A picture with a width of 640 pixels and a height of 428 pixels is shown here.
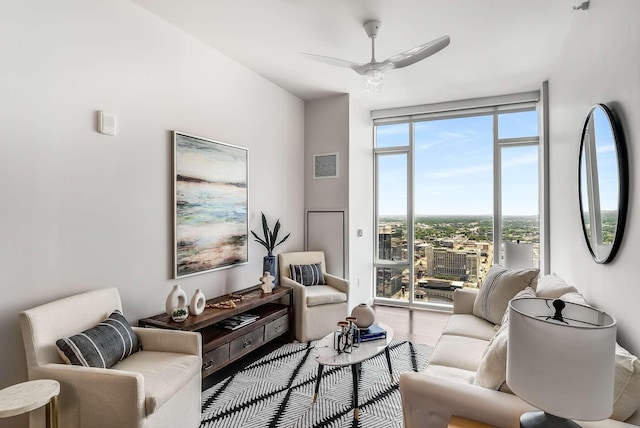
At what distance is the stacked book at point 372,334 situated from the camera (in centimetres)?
252

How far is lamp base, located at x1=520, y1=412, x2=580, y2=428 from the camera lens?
1.16m

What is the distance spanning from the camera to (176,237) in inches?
111

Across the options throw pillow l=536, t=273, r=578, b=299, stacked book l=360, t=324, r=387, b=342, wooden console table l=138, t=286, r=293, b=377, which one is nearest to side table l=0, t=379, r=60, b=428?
wooden console table l=138, t=286, r=293, b=377

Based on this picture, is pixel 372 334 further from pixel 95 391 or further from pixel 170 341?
pixel 95 391

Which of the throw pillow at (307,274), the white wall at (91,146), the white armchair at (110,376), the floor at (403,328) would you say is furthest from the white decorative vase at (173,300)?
the throw pillow at (307,274)

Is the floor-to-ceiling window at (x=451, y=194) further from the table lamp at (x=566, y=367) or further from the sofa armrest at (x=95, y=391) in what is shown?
the sofa armrest at (x=95, y=391)

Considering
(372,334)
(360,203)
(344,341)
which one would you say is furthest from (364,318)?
(360,203)

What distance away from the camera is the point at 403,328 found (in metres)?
4.12

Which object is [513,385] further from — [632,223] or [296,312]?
[296,312]

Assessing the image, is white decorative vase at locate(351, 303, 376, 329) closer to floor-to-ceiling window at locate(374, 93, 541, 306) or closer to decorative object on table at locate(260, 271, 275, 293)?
decorative object on table at locate(260, 271, 275, 293)

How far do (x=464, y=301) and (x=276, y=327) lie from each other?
181 centimetres

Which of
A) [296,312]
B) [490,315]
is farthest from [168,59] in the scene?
[490,315]

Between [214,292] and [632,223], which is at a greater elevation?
[632,223]

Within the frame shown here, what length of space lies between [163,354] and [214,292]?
113 cm
